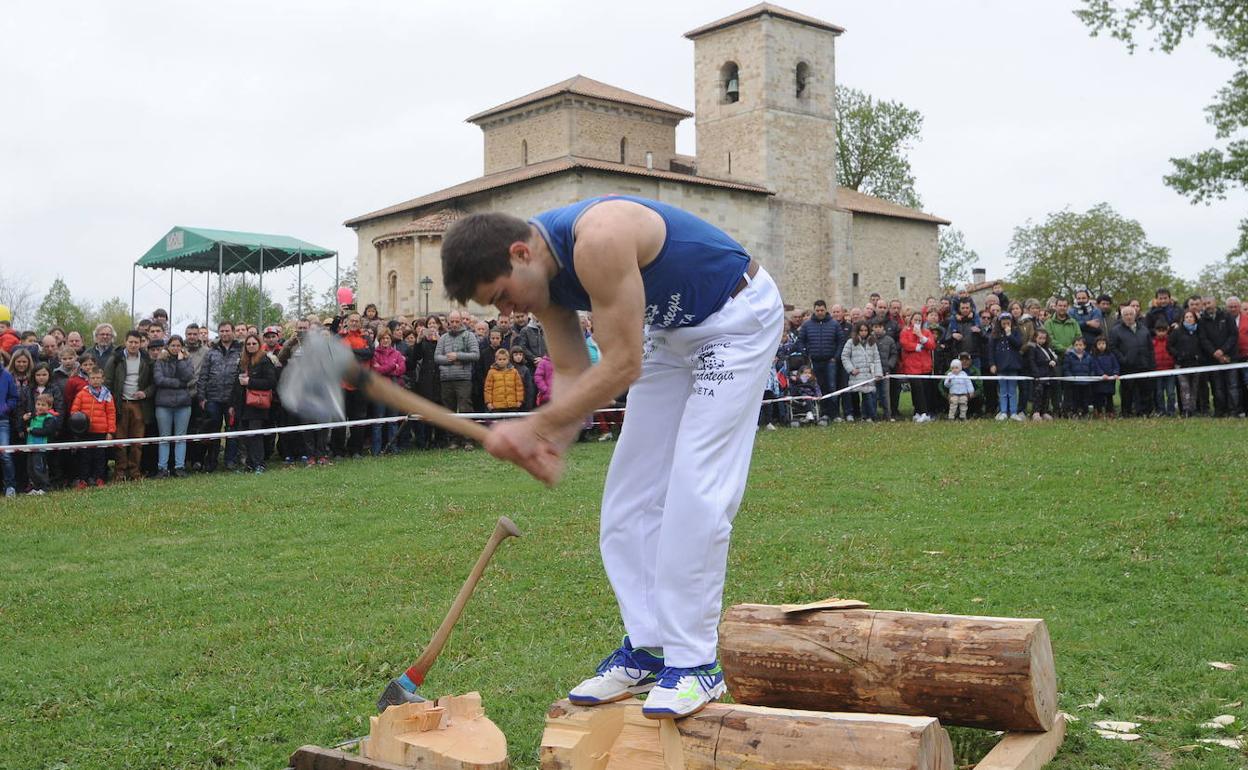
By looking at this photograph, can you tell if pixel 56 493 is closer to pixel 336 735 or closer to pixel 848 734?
pixel 336 735

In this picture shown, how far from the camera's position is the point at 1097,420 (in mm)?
18062

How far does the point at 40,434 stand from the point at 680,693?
12551mm

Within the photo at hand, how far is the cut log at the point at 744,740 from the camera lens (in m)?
3.81

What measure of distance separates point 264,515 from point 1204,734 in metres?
9.08

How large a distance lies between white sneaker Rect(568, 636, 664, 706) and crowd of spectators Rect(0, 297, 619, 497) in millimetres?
9081

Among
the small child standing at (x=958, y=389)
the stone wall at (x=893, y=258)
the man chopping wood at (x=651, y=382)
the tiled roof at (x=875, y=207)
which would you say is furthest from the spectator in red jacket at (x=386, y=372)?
the tiled roof at (x=875, y=207)

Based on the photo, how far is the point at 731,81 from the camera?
190 feet

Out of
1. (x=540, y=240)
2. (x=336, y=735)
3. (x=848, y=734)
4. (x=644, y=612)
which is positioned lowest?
(x=336, y=735)

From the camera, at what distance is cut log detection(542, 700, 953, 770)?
12.5 feet

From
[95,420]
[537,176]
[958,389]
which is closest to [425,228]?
[537,176]

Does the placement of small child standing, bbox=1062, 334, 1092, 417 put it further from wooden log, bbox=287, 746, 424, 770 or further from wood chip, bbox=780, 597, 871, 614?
wooden log, bbox=287, 746, 424, 770

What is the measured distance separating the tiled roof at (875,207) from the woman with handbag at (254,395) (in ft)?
155

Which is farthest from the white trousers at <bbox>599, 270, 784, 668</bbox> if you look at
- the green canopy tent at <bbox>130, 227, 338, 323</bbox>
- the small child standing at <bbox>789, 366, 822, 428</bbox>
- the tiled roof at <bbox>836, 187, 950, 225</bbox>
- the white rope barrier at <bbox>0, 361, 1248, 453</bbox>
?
the tiled roof at <bbox>836, 187, 950, 225</bbox>

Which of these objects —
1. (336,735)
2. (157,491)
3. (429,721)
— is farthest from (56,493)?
(429,721)
